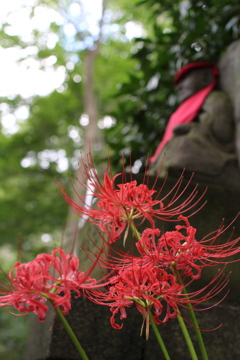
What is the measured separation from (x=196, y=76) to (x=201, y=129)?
25.6 inches

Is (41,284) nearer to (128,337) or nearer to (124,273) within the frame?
(124,273)

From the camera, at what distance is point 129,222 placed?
2.97ft

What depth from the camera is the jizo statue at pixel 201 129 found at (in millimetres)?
2074

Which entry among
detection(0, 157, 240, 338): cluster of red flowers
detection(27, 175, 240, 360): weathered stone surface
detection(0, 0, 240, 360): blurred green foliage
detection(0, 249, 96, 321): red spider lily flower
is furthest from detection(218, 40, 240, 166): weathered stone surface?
detection(0, 249, 96, 321): red spider lily flower

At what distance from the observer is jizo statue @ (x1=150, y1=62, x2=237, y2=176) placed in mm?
2074

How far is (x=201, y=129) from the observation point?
224 cm

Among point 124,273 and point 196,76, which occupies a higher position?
point 196,76

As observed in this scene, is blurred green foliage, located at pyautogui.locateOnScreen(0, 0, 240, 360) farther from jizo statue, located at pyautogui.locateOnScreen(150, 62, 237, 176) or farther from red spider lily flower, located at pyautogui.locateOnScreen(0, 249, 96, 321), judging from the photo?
red spider lily flower, located at pyautogui.locateOnScreen(0, 249, 96, 321)

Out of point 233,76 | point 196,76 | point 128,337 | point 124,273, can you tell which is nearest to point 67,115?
point 196,76

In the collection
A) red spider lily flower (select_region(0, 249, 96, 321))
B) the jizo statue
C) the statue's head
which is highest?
the statue's head

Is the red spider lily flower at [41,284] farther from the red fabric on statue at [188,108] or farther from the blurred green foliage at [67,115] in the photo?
the blurred green foliage at [67,115]

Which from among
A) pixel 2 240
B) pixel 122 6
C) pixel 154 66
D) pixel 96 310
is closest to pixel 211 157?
pixel 96 310

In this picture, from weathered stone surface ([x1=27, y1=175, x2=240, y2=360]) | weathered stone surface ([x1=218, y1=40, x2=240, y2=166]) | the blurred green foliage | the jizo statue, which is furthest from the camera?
the blurred green foliage

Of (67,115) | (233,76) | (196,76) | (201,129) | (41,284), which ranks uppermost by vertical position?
(67,115)
